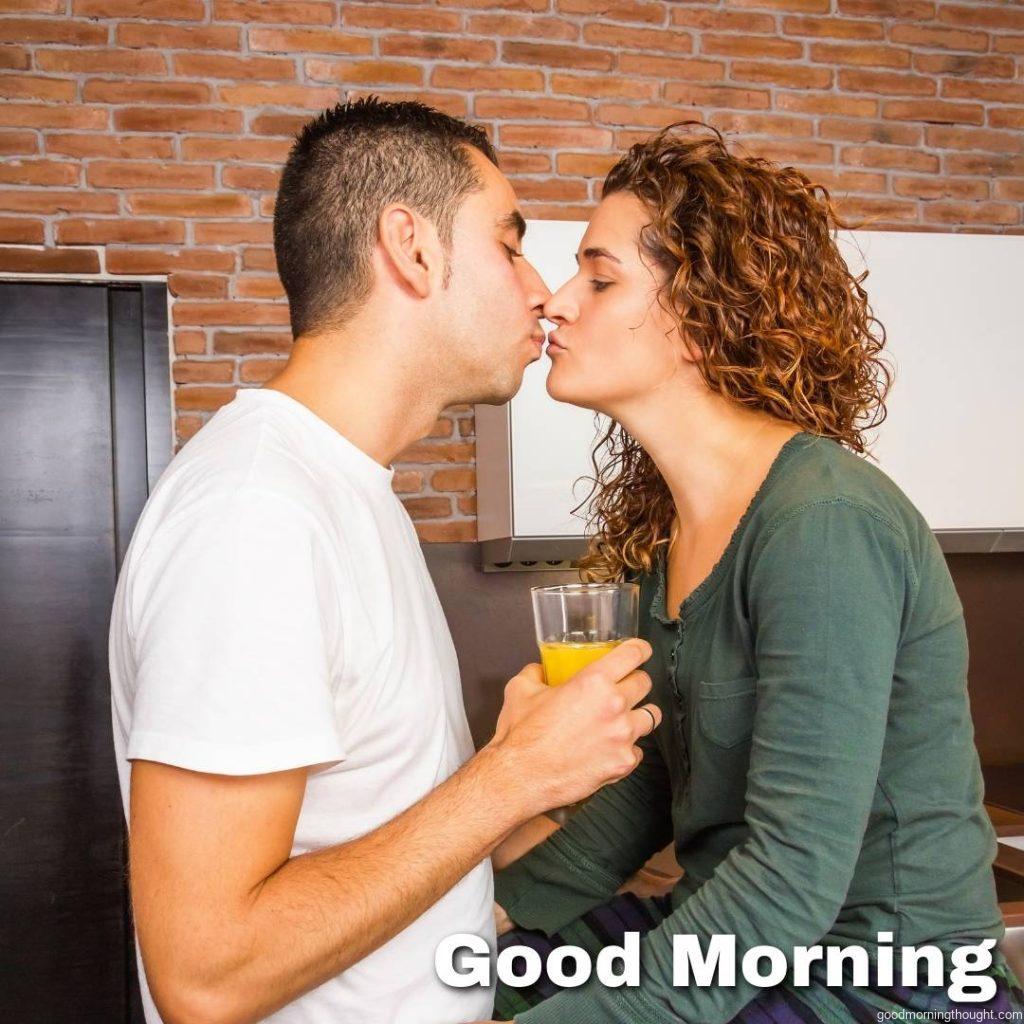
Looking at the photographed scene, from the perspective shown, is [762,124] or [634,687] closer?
[634,687]

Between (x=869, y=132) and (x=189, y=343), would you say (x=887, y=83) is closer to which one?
(x=869, y=132)

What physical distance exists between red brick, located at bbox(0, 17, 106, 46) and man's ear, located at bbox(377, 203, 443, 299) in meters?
1.91

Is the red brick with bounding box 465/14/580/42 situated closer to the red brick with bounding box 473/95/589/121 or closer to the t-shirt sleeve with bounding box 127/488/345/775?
the red brick with bounding box 473/95/589/121

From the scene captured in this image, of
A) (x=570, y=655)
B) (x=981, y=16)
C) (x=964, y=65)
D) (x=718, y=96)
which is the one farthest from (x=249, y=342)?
(x=981, y=16)

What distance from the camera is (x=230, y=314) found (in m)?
2.91

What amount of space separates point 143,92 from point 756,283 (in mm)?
2043

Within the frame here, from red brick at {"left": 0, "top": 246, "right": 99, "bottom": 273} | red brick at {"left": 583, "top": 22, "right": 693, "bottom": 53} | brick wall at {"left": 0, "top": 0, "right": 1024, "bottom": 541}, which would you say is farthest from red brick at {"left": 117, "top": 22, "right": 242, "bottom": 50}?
red brick at {"left": 583, "top": 22, "right": 693, "bottom": 53}

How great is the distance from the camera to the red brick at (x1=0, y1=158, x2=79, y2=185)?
9.19ft

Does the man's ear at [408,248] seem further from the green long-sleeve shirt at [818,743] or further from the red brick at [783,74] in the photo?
the red brick at [783,74]

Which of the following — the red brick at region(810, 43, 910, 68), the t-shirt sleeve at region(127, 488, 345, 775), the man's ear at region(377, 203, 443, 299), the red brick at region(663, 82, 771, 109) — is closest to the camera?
the t-shirt sleeve at region(127, 488, 345, 775)

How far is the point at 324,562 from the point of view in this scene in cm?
106

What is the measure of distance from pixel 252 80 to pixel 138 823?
2.44 m

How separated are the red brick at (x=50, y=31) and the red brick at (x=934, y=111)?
2275 mm

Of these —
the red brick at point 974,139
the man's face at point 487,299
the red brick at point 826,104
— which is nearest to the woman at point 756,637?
the man's face at point 487,299
